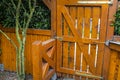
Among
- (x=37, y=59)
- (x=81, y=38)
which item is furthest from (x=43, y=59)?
(x=81, y=38)

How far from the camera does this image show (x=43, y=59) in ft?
9.45

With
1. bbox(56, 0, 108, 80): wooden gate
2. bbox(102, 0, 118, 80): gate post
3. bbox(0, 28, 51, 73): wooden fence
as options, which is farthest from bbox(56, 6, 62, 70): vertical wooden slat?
bbox(102, 0, 118, 80): gate post

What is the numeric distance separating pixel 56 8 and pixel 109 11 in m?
1.08

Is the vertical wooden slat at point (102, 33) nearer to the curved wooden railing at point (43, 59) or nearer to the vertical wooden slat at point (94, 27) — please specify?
the vertical wooden slat at point (94, 27)

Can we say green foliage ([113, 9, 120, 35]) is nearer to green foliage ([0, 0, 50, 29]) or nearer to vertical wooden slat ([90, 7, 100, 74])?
vertical wooden slat ([90, 7, 100, 74])

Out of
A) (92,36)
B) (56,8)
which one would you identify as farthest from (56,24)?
(92,36)

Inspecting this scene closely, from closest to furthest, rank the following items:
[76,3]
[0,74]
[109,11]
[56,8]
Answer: [109,11]
[76,3]
[56,8]
[0,74]

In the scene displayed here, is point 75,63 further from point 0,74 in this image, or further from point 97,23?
point 0,74

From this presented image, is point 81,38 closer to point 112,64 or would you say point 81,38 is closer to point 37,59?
point 112,64

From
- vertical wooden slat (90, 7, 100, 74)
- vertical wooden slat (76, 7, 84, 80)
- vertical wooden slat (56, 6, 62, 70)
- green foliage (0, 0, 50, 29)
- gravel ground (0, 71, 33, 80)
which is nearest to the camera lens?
vertical wooden slat (90, 7, 100, 74)

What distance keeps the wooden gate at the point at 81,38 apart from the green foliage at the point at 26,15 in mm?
410

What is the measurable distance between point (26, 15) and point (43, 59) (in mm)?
1196

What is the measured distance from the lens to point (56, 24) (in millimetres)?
3285

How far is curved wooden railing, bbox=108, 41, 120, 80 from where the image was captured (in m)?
2.74
